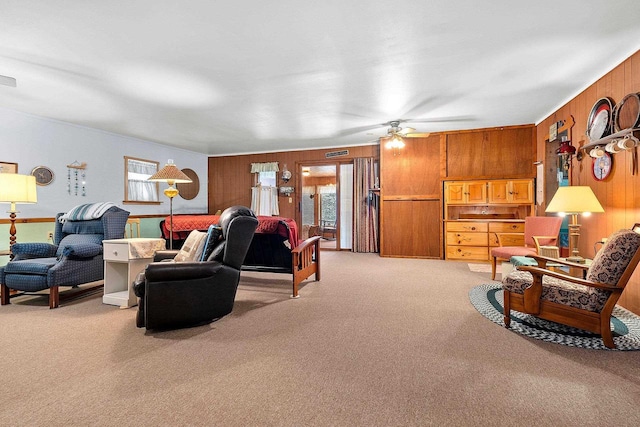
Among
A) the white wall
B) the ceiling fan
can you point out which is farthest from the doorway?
the white wall

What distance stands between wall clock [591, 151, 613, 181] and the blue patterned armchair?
5.55m

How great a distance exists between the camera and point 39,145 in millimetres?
5129

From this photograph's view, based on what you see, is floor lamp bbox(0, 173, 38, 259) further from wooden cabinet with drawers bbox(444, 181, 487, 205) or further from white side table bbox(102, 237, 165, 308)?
wooden cabinet with drawers bbox(444, 181, 487, 205)

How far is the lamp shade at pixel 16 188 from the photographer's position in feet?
11.6

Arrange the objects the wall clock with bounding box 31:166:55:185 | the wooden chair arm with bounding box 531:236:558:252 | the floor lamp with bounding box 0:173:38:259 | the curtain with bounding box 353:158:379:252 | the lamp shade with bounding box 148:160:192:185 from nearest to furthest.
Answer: the floor lamp with bounding box 0:173:38:259
the lamp shade with bounding box 148:160:192:185
the wooden chair arm with bounding box 531:236:558:252
the wall clock with bounding box 31:166:55:185
the curtain with bounding box 353:158:379:252

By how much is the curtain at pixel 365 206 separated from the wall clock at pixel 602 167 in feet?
12.9

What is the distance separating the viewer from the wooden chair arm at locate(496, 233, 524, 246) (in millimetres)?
5586

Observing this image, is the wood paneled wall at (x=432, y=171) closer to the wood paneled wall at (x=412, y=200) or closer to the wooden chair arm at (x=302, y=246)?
the wood paneled wall at (x=412, y=200)

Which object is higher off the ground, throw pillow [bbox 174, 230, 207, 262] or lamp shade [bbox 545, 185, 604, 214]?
lamp shade [bbox 545, 185, 604, 214]

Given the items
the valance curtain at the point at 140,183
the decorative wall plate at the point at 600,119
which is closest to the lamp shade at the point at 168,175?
the valance curtain at the point at 140,183

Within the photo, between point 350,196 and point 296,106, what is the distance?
10.6 ft

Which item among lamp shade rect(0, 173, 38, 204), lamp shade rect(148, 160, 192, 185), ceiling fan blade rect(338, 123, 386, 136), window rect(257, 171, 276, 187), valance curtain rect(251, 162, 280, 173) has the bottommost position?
lamp shade rect(0, 173, 38, 204)


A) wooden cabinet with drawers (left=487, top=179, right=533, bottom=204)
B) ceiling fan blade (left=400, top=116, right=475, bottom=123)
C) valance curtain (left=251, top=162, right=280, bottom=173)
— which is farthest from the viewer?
valance curtain (left=251, top=162, right=280, bottom=173)

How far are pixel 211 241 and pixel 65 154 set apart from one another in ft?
14.4
